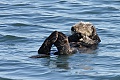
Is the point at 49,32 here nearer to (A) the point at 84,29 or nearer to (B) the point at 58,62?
(A) the point at 84,29

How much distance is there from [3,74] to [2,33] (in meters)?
3.90

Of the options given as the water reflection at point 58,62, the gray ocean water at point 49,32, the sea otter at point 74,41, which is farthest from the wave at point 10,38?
the water reflection at point 58,62

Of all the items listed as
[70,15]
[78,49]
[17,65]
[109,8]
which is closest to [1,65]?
[17,65]

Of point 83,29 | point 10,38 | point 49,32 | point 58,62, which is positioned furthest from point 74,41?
point 49,32

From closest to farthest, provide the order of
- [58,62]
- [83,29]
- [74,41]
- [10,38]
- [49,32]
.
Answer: [58,62], [74,41], [83,29], [10,38], [49,32]

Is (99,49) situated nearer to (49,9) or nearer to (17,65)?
(17,65)

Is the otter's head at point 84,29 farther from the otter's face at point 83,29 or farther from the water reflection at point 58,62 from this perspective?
the water reflection at point 58,62

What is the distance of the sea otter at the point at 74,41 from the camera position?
1014 centimetres

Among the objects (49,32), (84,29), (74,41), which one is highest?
(84,29)

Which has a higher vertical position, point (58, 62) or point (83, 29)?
point (83, 29)

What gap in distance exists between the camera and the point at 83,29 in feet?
38.3

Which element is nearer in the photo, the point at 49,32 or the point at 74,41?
the point at 74,41

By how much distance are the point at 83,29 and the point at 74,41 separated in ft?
1.22

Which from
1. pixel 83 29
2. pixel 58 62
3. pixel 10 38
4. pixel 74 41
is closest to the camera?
pixel 58 62
